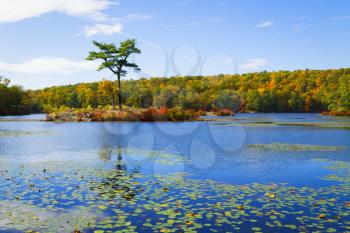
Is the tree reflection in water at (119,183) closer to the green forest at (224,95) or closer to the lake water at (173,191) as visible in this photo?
the lake water at (173,191)

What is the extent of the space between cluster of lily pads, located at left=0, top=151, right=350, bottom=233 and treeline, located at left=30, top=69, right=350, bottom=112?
111141mm

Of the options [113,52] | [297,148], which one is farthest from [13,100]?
[297,148]

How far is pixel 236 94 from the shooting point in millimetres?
158125

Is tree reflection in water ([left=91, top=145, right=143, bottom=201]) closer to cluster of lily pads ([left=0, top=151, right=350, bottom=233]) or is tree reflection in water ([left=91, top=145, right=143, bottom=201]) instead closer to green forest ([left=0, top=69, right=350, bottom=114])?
cluster of lily pads ([left=0, top=151, right=350, bottom=233])

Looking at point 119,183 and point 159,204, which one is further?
point 119,183

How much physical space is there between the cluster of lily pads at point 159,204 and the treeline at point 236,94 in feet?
365

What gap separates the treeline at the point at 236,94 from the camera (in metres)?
133

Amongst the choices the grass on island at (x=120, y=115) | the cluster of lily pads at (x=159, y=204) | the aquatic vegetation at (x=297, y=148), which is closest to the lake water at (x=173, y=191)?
the cluster of lily pads at (x=159, y=204)

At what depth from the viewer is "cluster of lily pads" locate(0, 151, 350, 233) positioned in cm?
1012

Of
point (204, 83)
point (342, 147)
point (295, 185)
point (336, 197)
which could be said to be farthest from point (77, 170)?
point (204, 83)

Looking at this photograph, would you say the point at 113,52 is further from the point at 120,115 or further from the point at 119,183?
the point at 119,183

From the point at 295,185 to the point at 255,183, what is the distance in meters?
1.66

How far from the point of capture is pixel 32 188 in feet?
48.5

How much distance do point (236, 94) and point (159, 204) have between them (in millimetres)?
148808
